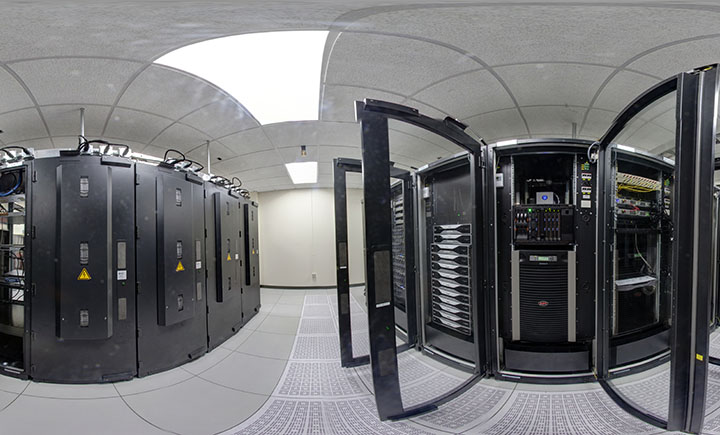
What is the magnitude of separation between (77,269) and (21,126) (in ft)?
4.86

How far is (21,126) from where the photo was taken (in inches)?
99.3

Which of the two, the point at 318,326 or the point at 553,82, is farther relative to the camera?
the point at 318,326

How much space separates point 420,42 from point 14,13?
2.27m

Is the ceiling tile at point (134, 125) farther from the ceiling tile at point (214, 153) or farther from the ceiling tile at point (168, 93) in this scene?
the ceiling tile at point (214, 153)

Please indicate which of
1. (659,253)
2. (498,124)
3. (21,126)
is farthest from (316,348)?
(659,253)

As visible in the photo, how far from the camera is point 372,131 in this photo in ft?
5.21

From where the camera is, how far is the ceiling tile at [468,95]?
2.14 m

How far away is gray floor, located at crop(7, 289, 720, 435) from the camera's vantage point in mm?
1641

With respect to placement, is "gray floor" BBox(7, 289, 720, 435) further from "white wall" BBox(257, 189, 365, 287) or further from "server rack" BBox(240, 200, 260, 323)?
"white wall" BBox(257, 189, 365, 287)

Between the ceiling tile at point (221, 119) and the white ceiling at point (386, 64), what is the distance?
0.06ft

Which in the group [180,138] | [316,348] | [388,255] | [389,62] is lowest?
[316,348]

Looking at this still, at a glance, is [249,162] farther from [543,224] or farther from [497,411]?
[497,411]

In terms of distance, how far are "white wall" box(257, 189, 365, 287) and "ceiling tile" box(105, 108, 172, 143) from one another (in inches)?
145

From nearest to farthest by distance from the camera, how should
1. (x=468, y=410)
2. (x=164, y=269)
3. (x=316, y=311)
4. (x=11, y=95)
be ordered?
(x=468, y=410)
(x=11, y=95)
(x=164, y=269)
(x=316, y=311)
